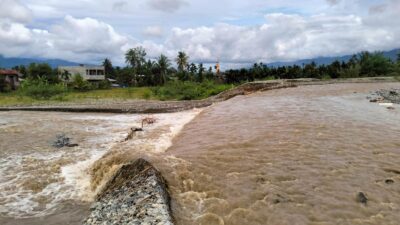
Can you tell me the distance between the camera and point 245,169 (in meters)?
6.62

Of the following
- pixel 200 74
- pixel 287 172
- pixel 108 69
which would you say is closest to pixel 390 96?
pixel 287 172

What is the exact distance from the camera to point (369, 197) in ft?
17.4

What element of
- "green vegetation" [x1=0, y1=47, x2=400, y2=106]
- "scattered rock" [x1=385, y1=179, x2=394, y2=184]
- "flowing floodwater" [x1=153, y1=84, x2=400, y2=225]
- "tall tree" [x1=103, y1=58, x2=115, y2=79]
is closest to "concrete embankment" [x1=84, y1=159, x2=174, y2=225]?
"flowing floodwater" [x1=153, y1=84, x2=400, y2=225]

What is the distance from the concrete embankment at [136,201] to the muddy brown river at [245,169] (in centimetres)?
27

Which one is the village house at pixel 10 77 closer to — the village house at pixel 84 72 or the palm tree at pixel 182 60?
the village house at pixel 84 72

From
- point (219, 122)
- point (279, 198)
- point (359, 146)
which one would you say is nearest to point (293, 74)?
point (219, 122)

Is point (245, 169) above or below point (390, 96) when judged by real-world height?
below

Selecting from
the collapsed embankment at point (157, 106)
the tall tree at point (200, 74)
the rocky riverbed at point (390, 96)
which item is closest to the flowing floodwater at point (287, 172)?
the rocky riverbed at point (390, 96)

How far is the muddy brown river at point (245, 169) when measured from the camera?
5.11m

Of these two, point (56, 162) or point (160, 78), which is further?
point (160, 78)

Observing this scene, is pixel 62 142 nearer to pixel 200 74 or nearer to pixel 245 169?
pixel 245 169

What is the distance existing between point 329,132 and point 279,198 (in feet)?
14.1

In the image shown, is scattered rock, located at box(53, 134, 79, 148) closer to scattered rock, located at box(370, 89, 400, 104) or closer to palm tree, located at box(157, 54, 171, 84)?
scattered rock, located at box(370, 89, 400, 104)

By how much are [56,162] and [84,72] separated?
62.3m
